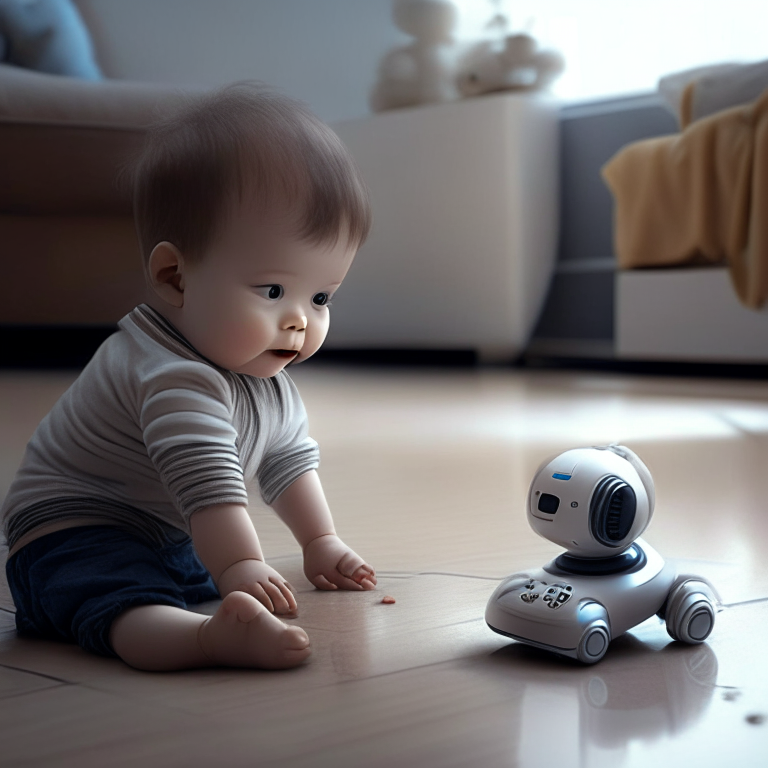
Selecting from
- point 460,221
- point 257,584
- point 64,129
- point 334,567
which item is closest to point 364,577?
point 334,567

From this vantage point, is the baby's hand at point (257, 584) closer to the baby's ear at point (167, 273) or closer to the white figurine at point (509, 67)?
the baby's ear at point (167, 273)

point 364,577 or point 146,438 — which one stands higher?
point 146,438

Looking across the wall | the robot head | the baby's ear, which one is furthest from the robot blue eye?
the wall

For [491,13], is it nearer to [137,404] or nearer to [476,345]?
[476,345]

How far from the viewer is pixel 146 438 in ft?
1.92

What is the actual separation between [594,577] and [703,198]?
1835mm

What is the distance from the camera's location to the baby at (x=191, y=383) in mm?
574

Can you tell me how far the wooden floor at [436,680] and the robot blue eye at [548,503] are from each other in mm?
73

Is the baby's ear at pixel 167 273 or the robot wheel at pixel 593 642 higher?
the baby's ear at pixel 167 273

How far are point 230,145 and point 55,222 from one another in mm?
1658

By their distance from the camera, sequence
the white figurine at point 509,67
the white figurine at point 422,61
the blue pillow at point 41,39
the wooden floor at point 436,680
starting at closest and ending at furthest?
the wooden floor at point 436,680 → the blue pillow at point 41,39 → the white figurine at point 509,67 → the white figurine at point 422,61

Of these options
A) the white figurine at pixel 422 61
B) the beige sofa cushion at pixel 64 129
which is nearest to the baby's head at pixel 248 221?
the beige sofa cushion at pixel 64 129

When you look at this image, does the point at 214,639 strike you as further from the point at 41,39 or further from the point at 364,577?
the point at 41,39

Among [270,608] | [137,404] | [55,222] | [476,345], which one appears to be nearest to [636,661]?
[270,608]
